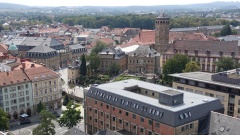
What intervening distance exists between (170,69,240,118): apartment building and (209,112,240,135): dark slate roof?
13.6 metres

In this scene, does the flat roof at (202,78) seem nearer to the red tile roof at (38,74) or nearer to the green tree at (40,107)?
the red tile roof at (38,74)

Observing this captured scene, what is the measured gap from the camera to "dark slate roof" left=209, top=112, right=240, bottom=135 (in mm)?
60406

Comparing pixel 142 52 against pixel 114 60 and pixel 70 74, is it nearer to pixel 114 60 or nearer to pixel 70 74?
pixel 114 60

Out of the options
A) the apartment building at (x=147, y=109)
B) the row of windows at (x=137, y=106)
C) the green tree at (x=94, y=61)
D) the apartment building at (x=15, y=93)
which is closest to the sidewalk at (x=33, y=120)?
the apartment building at (x=15, y=93)

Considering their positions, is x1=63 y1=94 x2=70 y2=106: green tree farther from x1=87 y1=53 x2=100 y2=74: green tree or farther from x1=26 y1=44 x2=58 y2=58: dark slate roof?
x1=26 y1=44 x2=58 y2=58: dark slate roof

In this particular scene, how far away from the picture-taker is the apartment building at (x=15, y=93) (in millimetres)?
93900

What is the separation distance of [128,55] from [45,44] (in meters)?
46.3

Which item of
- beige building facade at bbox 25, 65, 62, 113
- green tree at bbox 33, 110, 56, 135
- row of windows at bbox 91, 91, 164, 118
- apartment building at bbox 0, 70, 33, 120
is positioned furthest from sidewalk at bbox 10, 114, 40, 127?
row of windows at bbox 91, 91, 164, 118

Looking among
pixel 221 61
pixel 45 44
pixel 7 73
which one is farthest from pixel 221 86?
pixel 45 44

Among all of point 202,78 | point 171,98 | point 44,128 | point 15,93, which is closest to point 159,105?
point 171,98

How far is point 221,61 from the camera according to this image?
117 meters

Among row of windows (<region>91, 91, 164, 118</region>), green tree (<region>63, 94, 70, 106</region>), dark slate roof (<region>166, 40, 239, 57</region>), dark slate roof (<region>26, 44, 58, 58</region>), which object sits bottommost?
green tree (<region>63, 94, 70, 106</region>)

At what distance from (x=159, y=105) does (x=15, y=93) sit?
48.4 metres

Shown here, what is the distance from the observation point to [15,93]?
315 feet
